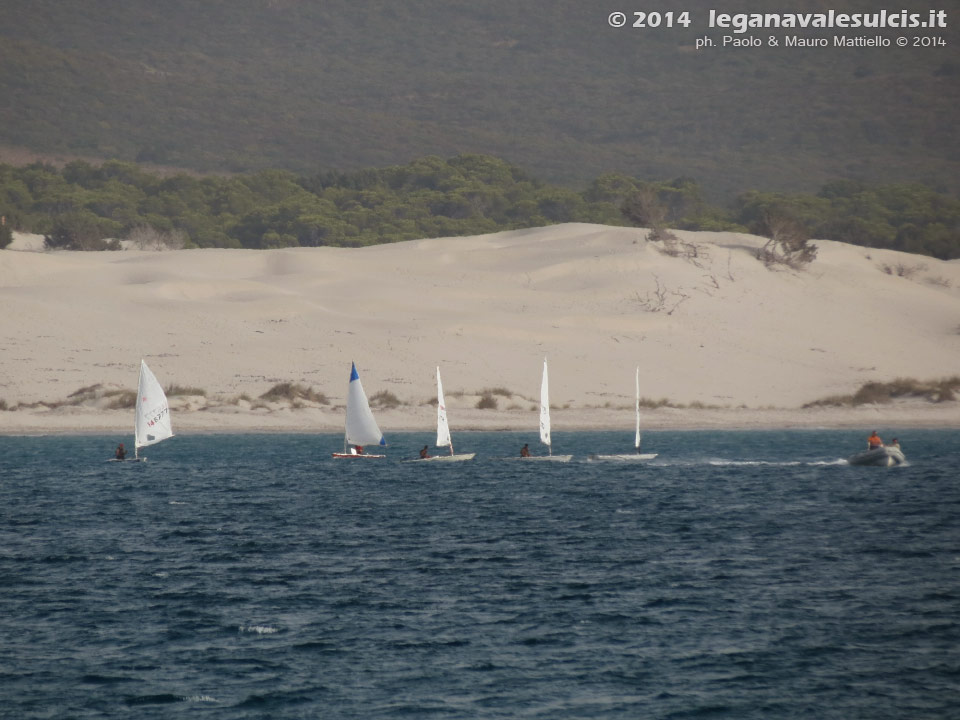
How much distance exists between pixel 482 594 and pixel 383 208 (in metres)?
110

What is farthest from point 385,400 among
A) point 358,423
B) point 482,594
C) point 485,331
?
point 482,594

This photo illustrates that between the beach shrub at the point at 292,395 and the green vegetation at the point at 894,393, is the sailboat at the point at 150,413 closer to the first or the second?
the beach shrub at the point at 292,395

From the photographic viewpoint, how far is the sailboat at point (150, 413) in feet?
152

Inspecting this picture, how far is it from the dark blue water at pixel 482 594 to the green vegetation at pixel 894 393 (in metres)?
23.5

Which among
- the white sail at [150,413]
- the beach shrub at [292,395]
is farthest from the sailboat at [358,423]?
the beach shrub at [292,395]

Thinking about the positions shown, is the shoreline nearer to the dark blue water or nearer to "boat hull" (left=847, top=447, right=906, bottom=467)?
the dark blue water

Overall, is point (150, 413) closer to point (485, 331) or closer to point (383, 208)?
point (485, 331)

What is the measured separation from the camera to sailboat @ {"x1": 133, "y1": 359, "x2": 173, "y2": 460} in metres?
46.4

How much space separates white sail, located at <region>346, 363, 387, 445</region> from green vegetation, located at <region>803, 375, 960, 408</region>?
2719 cm

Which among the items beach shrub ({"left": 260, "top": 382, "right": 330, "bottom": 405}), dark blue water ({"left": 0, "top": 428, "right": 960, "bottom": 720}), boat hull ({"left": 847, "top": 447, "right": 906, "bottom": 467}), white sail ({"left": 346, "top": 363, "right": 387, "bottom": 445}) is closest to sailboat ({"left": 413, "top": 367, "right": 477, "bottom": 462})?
white sail ({"left": 346, "top": 363, "right": 387, "bottom": 445})

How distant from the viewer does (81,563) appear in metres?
28.5

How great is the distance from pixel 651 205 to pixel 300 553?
240 feet

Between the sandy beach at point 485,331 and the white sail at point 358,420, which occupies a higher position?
the sandy beach at point 485,331

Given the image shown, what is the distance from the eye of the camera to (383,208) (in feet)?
438
